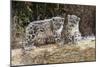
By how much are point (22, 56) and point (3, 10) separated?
1.84 feet

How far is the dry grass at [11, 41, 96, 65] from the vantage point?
2.09 meters

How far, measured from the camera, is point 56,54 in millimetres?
2229

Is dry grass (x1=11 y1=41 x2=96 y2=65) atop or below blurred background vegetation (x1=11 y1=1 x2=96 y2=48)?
below

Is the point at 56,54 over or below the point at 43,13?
below

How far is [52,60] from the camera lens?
7.25 feet

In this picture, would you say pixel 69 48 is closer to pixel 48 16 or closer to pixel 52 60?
pixel 52 60

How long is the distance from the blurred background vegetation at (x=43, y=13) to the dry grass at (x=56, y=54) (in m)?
0.18

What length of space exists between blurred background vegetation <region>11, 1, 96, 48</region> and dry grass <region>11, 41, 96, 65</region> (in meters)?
0.18

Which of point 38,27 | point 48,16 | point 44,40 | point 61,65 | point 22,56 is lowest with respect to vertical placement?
point 61,65

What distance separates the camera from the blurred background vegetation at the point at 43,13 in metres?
2.07

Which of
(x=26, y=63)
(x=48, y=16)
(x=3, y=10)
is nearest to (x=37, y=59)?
(x=26, y=63)

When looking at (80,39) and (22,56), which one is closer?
(22,56)

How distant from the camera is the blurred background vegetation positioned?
2.07 m

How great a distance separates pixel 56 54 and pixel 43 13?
521 millimetres
